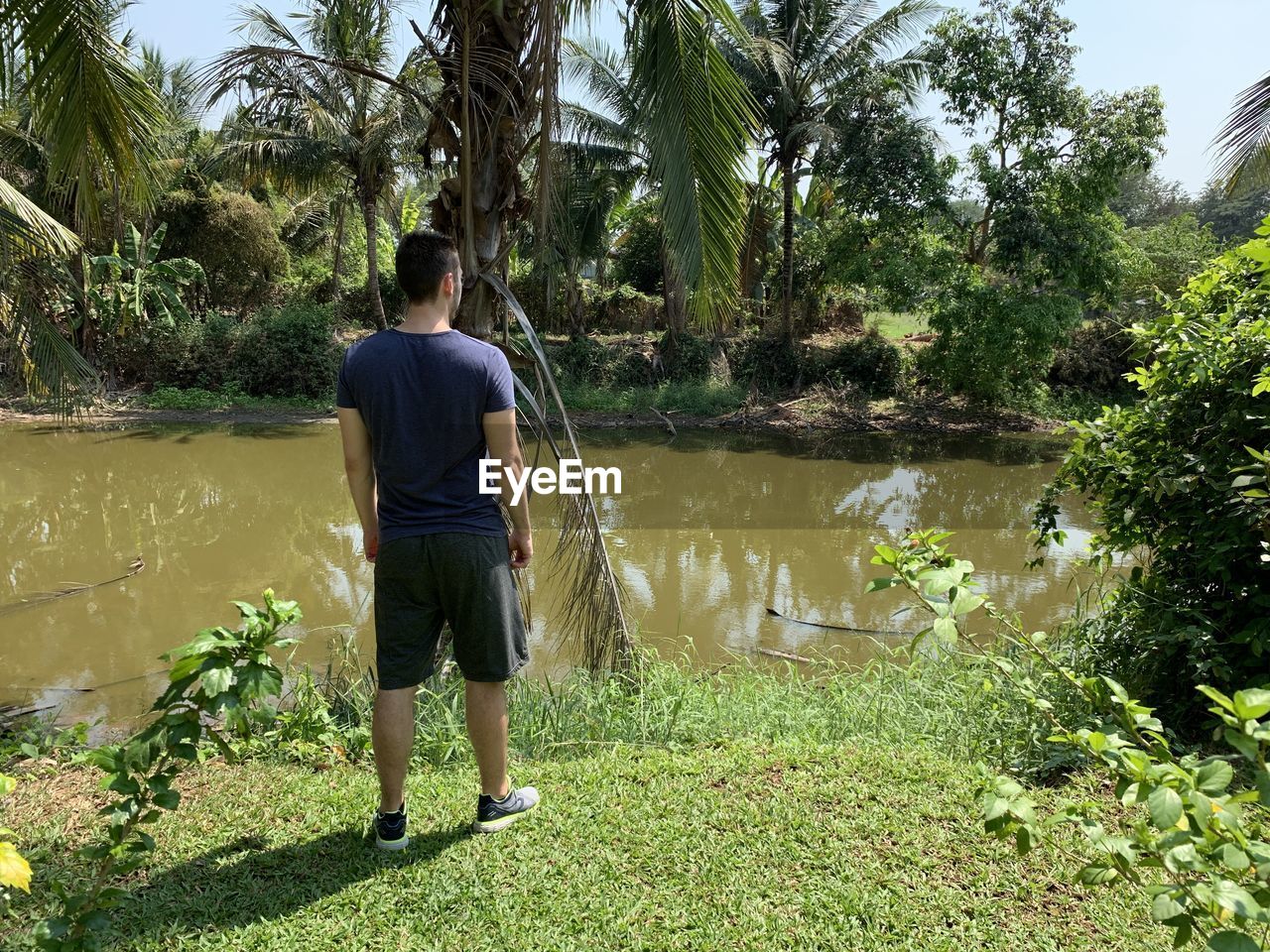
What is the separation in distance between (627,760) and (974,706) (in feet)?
6.07

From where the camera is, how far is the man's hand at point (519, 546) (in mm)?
2863

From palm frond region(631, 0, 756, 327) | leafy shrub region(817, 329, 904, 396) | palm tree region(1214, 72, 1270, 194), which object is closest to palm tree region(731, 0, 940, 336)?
leafy shrub region(817, 329, 904, 396)

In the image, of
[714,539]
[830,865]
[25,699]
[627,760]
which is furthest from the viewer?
[714,539]

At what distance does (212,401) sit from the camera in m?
17.1

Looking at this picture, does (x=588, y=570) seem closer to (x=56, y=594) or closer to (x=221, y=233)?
(x=56, y=594)

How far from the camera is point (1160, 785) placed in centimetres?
139

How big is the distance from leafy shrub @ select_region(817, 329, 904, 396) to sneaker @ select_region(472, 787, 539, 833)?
54.6ft

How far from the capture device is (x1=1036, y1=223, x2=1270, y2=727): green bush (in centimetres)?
349

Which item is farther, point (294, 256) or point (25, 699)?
point (294, 256)

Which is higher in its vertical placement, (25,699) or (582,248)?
(582,248)

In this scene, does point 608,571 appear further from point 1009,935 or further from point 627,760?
point 1009,935

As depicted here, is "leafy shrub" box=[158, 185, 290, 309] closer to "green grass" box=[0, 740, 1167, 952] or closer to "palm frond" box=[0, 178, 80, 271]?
"palm frond" box=[0, 178, 80, 271]

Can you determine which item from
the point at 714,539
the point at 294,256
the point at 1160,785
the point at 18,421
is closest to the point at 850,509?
the point at 714,539

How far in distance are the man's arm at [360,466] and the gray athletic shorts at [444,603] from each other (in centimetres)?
13
